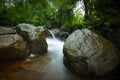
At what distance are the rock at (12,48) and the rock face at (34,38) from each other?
33 centimetres

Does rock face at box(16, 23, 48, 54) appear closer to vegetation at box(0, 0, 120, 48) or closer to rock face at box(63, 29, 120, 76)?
rock face at box(63, 29, 120, 76)

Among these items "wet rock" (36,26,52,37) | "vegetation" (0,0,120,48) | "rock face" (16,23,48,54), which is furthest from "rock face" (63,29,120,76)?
"wet rock" (36,26,52,37)

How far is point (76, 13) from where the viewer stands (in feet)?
31.1

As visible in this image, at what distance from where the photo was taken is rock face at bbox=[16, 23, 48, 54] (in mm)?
5559

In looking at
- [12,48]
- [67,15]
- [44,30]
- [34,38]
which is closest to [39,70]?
[12,48]

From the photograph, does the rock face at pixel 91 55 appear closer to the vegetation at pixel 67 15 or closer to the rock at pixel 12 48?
the vegetation at pixel 67 15

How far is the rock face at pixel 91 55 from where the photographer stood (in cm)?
409

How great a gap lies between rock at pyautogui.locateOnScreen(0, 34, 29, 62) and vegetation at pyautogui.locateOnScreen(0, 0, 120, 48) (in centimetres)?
274

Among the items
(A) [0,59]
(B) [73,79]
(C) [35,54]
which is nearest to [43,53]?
(C) [35,54]

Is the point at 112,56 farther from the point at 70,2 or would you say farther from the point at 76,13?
the point at 76,13

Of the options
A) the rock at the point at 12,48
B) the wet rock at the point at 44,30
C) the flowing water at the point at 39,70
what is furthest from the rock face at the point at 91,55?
the wet rock at the point at 44,30

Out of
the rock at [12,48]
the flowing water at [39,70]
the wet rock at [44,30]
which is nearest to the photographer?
the flowing water at [39,70]

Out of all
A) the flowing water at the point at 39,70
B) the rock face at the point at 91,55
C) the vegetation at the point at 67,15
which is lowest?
the flowing water at the point at 39,70

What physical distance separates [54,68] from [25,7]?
14.8 ft
